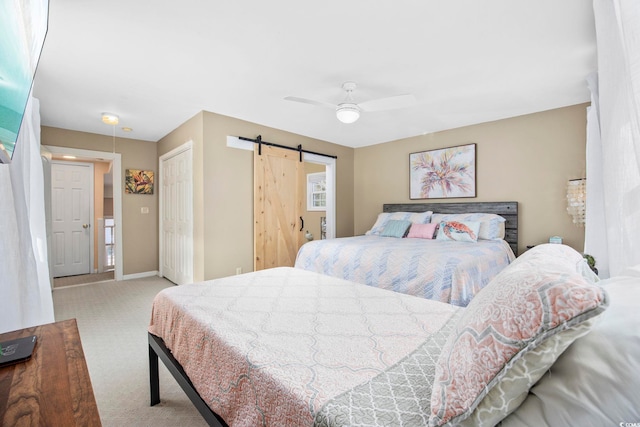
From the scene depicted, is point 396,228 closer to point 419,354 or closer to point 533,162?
point 533,162

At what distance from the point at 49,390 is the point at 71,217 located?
5.83 m

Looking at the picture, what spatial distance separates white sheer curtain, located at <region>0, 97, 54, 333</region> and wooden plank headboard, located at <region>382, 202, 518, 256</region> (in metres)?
4.56

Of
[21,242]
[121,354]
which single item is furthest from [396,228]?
[21,242]

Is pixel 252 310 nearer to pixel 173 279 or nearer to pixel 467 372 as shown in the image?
Result: pixel 467 372

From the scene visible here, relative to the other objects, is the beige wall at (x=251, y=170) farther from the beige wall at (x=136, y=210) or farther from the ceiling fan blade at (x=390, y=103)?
the ceiling fan blade at (x=390, y=103)

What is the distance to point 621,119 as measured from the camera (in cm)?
112

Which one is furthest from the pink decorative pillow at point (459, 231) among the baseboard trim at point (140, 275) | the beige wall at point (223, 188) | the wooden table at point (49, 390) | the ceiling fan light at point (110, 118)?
the baseboard trim at point (140, 275)

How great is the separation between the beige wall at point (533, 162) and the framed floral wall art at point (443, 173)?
0.10 metres

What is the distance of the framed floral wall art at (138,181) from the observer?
15.9ft

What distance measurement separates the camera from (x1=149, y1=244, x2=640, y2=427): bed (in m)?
0.54

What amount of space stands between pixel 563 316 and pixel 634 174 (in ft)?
3.20

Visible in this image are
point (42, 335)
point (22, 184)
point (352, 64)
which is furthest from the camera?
point (352, 64)

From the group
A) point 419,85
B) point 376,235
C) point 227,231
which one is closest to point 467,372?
point 419,85

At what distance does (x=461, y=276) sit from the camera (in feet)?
8.32
